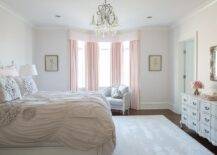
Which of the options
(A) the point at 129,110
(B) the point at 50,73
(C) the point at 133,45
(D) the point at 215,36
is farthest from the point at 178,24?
(B) the point at 50,73

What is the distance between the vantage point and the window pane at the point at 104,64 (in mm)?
7660

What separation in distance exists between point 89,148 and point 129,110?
430cm

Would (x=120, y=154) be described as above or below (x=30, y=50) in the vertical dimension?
below

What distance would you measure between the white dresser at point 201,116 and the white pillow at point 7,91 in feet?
10.4

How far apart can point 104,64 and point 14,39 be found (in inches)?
123

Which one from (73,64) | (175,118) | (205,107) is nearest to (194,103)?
(205,107)

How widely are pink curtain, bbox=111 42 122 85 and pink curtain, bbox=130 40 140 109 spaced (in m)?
0.43

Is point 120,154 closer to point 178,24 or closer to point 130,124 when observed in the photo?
point 130,124

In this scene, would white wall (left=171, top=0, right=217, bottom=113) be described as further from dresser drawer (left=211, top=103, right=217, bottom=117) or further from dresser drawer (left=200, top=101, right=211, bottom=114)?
dresser drawer (left=211, top=103, right=217, bottom=117)

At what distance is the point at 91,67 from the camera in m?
7.46

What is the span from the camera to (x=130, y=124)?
17.7 feet

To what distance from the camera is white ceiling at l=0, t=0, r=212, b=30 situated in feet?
15.1

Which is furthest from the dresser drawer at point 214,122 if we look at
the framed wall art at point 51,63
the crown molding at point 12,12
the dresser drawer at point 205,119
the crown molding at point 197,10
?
the framed wall art at point 51,63

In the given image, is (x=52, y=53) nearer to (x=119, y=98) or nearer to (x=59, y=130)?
(x=119, y=98)
